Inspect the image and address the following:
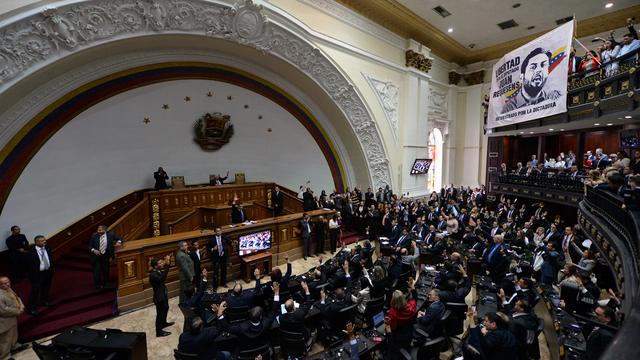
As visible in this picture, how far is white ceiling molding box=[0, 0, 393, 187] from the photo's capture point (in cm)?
608

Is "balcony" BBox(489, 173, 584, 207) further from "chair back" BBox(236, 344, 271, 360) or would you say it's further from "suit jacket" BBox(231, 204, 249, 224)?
"chair back" BBox(236, 344, 271, 360)

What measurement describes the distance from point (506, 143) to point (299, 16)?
13.6 meters

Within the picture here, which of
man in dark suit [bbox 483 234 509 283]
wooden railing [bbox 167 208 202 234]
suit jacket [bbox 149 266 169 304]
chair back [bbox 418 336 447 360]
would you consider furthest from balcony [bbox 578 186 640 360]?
wooden railing [bbox 167 208 202 234]

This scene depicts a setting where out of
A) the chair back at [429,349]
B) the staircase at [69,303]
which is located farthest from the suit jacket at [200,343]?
the staircase at [69,303]

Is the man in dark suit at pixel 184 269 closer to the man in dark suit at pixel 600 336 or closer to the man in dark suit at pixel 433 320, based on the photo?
the man in dark suit at pixel 433 320

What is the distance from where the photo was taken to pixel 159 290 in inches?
196

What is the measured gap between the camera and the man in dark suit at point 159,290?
490cm

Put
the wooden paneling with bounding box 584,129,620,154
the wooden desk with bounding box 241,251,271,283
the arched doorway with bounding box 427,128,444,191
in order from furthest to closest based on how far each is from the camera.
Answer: the arched doorway with bounding box 427,128,444,191
the wooden paneling with bounding box 584,129,620,154
the wooden desk with bounding box 241,251,271,283

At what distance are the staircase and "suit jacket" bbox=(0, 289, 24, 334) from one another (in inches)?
29.8

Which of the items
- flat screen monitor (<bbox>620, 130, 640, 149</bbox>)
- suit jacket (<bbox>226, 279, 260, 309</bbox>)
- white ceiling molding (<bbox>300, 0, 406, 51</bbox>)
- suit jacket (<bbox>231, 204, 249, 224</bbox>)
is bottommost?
suit jacket (<bbox>226, 279, 260, 309</bbox>)

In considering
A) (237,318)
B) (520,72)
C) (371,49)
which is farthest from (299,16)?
(237,318)

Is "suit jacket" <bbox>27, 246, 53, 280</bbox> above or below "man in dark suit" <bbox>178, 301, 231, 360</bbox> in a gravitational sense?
above

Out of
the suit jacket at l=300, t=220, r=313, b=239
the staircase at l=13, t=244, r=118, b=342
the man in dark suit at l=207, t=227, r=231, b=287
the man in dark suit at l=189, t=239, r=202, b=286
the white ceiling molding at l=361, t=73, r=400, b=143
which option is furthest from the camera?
the white ceiling molding at l=361, t=73, r=400, b=143

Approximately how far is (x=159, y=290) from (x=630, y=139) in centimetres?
1419
